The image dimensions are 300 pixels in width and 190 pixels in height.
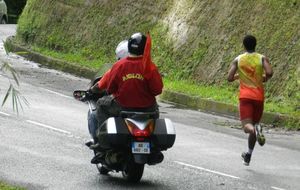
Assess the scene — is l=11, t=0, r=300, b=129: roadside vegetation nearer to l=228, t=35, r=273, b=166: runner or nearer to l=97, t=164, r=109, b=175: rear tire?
l=228, t=35, r=273, b=166: runner

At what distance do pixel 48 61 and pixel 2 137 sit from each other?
42.9 feet

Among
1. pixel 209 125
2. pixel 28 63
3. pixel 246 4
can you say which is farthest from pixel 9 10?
pixel 209 125

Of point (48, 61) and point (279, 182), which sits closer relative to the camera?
point (279, 182)

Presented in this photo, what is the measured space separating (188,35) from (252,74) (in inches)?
406

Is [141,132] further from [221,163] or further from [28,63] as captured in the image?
[28,63]

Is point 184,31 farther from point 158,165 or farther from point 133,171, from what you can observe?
point 133,171

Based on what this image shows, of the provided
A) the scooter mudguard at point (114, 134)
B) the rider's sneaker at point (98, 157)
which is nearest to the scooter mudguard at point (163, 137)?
the scooter mudguard at point (114, 134)

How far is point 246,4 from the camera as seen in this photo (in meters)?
19.8

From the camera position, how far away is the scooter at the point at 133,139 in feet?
28.6

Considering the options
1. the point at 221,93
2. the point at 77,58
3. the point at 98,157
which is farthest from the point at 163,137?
the point at 77,58

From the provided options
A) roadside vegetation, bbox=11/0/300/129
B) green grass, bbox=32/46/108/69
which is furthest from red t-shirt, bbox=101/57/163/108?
green grass, bbox=32/46/108/69

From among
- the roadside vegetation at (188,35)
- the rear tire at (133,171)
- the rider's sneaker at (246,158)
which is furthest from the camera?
the roadside vegetation at (188,35)

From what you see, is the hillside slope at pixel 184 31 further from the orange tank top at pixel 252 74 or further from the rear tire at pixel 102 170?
the rear tire at pixel 102 170

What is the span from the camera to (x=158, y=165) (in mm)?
10461
